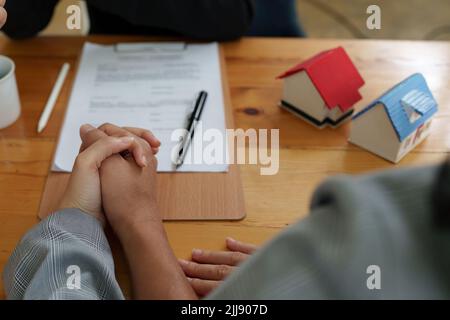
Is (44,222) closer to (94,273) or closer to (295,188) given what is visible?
(94,273)

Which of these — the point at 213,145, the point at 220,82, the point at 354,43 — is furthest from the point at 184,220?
the point at 354,43

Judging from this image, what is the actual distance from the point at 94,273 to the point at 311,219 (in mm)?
328

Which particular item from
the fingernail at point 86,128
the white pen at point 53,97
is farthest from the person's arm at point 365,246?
the white pen at point 53,97

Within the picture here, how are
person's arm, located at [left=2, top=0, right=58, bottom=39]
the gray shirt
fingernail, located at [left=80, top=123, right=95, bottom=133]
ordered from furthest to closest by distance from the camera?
person's arm, located at [left=2, top=0, right=58, bottom=39] → fingernail, located at [left=80, top=123, right=95, bottom=133] → the gray shirt

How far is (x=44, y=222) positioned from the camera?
61cm

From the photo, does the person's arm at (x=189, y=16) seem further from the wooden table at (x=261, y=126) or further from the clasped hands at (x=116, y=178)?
the clasped hands at (x=116, y=178)

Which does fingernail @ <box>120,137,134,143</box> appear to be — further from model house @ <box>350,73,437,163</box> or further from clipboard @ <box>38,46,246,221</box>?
model house @ <box>350,73,437,163</box>

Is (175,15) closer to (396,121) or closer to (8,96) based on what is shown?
(8,96)

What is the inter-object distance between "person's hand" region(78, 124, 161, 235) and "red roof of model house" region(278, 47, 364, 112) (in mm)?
268

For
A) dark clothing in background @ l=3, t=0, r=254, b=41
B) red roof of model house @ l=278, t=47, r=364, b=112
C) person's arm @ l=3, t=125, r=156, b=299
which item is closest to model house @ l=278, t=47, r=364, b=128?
red roof of model house @ l=278, t=47, r=364, b=112

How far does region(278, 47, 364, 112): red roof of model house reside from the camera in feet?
2.62

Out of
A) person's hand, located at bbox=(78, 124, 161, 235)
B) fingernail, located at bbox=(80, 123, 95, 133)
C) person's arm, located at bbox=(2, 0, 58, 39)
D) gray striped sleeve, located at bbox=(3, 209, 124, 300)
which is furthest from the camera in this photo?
person's arm, located at bbox=(2, 0, 58, 39)

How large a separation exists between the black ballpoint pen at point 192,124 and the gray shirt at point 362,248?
1.42 ft

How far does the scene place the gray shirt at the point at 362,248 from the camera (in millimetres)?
303
